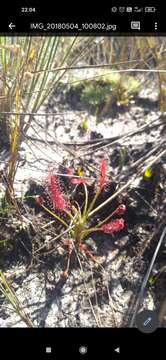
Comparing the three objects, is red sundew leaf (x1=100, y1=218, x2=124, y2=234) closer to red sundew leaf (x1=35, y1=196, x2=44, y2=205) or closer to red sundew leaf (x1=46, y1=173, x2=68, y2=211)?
red sundew leaf (x1=46, y1=173, x2=68, y2=211)

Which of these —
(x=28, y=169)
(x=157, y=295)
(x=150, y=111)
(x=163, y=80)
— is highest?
(x=163, y=80)

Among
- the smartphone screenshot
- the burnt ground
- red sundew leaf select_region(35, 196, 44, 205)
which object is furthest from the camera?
red sundew leaf select_region(35, 196, 44, 205)
